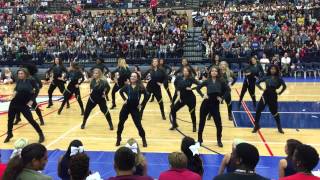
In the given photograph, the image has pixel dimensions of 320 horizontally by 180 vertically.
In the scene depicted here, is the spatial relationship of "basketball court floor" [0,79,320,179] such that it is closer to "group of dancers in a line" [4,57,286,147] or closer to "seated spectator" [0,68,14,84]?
"group of dancers in a line" [4,57,286,147]

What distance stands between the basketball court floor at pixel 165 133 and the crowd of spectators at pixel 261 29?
10.2 metres

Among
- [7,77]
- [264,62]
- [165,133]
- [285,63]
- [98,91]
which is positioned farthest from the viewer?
[7,77]

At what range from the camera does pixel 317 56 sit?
1115 inches

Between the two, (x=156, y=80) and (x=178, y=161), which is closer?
(x=178, y=161)

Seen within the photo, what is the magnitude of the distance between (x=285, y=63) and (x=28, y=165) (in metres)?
25.1

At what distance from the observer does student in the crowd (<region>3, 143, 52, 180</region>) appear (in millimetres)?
4797

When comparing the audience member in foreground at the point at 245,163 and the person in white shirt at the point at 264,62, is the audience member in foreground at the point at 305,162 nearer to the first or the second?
the audience member in foreground at the point at 245,163

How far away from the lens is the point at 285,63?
28094 millimetres

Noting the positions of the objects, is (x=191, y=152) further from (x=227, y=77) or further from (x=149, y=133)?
(x=227, y=77)

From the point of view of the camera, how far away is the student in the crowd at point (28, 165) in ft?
15.7

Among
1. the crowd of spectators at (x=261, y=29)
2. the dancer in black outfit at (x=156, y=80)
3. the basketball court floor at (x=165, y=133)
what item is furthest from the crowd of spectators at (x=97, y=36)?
the dancer in black outfit at (x=156, y=80)

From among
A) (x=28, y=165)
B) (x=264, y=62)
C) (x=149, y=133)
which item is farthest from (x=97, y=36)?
(x=28, y=165)

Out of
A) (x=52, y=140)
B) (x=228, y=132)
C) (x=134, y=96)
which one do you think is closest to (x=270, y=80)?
(x=228, y=132)

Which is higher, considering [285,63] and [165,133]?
[285,63]
